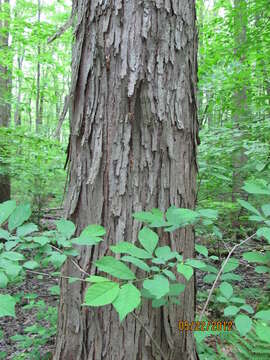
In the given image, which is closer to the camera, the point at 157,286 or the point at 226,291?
the point at 157,286

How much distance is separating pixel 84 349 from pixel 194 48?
1.51 metres

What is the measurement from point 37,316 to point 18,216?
7.00 ft

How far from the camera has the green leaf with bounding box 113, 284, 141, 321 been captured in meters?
0.72

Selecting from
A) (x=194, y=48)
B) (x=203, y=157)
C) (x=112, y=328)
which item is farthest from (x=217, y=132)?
(x=112, y=328)

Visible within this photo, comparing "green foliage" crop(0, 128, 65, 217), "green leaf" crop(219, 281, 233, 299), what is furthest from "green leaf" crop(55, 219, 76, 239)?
"green foliage" crop(0, 128, 65, 217)

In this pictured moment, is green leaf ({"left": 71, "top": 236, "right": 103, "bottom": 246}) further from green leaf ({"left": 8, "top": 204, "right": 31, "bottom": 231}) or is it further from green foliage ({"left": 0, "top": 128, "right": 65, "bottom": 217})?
green foliage ({"left": 0, "top": 128, "right": 65, "bottom": 217})

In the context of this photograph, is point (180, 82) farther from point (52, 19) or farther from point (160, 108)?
point (52, 19)

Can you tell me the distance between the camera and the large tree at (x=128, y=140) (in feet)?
4.16

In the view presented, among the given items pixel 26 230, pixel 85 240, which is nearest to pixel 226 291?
pixel 85 240

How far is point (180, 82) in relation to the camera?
1344 mm

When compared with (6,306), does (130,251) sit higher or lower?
higher

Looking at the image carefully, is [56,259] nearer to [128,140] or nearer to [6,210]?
[6,210]

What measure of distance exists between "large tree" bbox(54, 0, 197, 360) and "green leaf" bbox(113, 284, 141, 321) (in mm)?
520

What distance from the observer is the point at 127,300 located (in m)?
0.74
